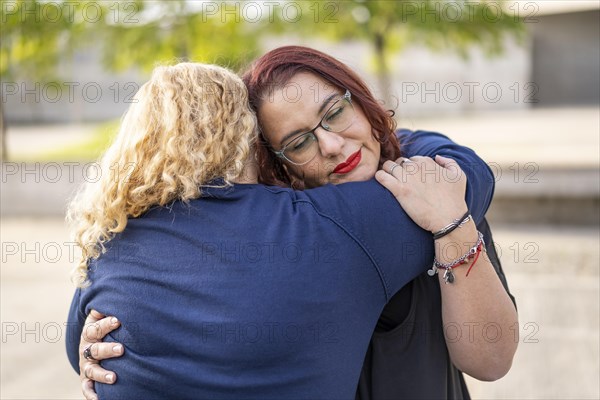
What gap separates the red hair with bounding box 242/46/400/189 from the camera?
6.57ft

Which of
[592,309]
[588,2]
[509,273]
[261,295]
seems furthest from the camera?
[588,2]

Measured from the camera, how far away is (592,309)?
5.65 m

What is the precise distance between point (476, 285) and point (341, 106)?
0.71 meters

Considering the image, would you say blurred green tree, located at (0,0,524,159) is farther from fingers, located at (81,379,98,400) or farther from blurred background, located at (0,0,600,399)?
fingers, located at (81,379,98,400)

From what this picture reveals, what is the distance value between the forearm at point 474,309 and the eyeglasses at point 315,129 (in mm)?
555

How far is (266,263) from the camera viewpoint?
1.50m

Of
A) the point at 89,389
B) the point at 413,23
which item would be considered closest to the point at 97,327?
the point at 89,389

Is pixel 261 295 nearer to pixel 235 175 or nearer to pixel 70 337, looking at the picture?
pixel 235 175

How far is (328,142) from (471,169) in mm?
439

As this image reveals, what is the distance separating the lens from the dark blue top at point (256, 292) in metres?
1.48

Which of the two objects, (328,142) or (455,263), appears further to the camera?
(328,142)

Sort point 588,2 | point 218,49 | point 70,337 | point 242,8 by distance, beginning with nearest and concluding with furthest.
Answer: point 70,337, point 242,8, point 218,49, point 588,2

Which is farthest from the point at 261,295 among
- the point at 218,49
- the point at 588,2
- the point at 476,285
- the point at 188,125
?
the point at 588,2

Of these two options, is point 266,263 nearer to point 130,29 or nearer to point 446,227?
point 446,227
